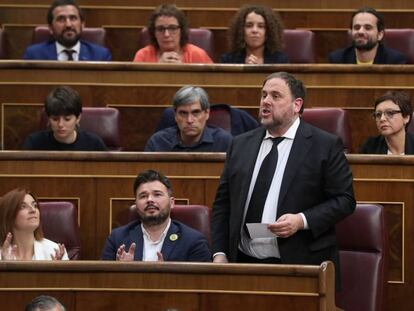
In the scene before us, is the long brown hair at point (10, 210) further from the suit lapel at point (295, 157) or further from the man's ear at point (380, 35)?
the man's ear at point (380, 35)

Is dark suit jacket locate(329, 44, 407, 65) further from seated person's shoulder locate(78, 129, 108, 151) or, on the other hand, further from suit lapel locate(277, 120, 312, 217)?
suit lapel locate(277, 120, 312, 217)

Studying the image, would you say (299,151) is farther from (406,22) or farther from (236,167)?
(406,22)

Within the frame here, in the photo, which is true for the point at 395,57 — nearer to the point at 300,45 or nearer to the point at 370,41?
the point at 370,41

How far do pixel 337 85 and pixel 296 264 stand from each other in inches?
41.5

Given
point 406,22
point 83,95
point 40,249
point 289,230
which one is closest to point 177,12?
point 83,95

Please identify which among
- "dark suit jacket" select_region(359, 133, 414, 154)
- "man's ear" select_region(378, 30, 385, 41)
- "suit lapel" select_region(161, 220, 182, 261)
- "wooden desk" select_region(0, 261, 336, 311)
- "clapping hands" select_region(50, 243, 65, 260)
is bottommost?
"wooden desk" select_region(0, 261, 336, 311)

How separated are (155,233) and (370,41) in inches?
44.6

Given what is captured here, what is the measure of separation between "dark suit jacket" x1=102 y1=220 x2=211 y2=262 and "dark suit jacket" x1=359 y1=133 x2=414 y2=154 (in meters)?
0.61

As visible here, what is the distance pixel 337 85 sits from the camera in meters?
3.32

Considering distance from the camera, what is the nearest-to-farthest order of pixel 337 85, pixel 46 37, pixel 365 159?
pixel 365 159 < pixel 337 85 < pixel 46 37

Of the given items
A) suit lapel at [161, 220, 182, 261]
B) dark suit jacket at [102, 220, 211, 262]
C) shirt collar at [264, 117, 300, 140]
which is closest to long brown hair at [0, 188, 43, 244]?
dark suit jacket at [102, 220, 211, 262]

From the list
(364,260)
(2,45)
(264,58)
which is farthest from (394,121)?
(2,45)

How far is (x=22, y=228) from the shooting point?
2.61 metres

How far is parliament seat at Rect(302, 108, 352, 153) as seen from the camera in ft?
10.1
